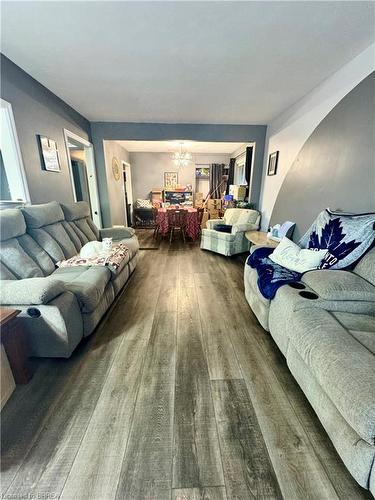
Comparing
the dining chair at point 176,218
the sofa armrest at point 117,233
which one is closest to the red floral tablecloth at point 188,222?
the dining chair at point 176,218

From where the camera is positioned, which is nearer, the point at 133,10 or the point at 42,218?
the point at 133,10

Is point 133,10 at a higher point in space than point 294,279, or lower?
higher

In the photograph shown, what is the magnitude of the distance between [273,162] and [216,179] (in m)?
3.93

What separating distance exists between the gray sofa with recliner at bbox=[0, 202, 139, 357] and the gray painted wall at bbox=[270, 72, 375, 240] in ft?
8.12

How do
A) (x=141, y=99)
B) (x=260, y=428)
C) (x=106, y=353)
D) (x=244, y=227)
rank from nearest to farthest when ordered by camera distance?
1. (x=260, y=428)
2. (x=106, y=353)
3. (x=141, y=99)
4. (x=244, y=227)

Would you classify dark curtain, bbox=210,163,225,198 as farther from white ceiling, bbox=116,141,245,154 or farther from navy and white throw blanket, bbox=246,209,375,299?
navy and white throw blanket, bbox=246,209,375,299

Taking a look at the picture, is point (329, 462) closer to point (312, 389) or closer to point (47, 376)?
point (312, 389)

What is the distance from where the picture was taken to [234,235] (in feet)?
12.5

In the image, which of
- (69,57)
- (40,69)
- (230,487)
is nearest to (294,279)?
(230,487)

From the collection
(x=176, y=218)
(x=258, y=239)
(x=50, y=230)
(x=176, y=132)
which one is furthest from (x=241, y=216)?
(x=50, y=230)

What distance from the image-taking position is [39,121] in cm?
253

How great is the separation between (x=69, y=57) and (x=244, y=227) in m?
3.28

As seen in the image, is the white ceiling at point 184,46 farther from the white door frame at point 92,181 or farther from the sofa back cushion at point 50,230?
the sofa back cushion at point 50,230

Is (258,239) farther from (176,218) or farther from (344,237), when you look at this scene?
(176,218)
